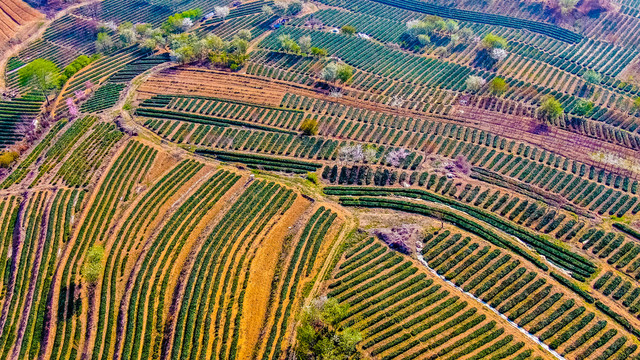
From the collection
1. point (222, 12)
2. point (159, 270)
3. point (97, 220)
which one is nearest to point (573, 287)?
point (159, 270)

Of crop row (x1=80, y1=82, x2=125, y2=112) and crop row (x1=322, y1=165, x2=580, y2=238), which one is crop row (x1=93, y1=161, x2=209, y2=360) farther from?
crop row (x1=80, y1=82, x2=125, y2=112)

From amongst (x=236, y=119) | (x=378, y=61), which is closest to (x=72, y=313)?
(x=236, y=119)

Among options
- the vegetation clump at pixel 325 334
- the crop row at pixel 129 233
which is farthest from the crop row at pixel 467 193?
the vegetation clump at pixel 325 334

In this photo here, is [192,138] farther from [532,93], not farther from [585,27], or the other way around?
[585,27]

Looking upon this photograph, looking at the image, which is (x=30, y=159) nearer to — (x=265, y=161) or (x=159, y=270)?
(x=159, y=270)

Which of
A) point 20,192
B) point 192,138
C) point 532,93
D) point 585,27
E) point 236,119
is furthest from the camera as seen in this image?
point 585,27

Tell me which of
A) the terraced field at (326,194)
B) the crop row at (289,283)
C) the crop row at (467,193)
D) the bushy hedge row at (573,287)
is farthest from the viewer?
the crop row at (467,193)

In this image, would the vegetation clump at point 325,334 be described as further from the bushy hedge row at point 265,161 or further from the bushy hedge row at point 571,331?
the bushy hedge row at point 265,161

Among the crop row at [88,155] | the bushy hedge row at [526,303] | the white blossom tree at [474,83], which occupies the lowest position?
the bushy hedge row at [526,303]
